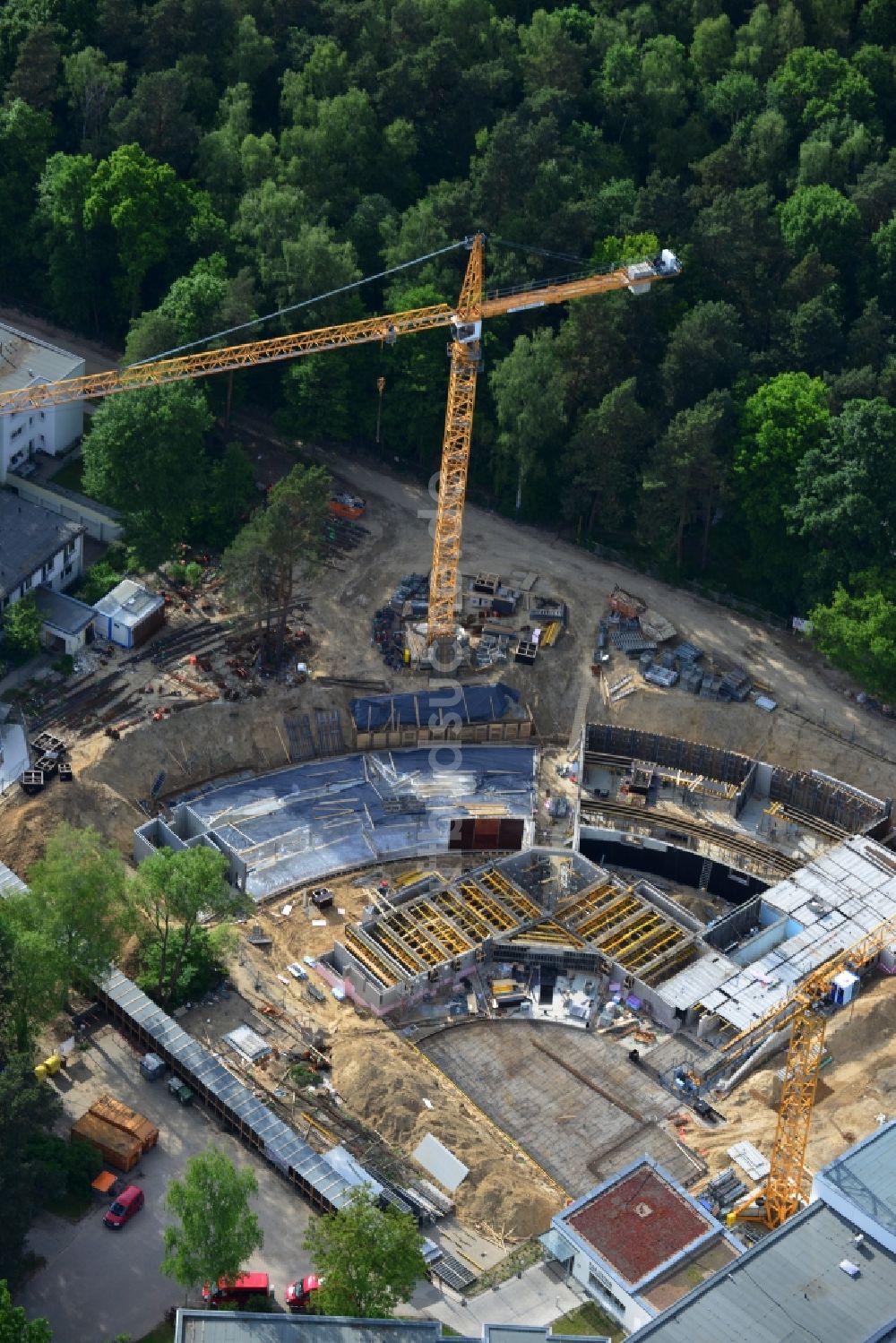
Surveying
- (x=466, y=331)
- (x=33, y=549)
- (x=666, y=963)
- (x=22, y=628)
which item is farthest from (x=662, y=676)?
(x=33, y=549)

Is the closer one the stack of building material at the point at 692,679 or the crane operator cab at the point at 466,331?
the crane operator cab at the point at 466,331

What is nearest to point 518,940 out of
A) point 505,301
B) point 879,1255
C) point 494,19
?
point 879,1255

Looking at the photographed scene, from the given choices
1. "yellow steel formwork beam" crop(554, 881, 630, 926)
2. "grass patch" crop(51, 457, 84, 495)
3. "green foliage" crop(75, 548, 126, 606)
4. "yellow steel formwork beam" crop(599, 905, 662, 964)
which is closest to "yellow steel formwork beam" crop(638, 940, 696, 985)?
"yellow steel formwork beam" crop(599, 905, 662, 964)

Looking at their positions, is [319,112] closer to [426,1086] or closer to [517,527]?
[517,527]

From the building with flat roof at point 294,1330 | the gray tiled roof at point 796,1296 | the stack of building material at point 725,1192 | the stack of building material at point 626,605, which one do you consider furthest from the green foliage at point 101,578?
the gray tiled roof at point 796,1296

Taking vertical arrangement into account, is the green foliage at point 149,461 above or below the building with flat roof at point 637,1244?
above

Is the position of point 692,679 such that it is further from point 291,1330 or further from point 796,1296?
point 291,1330

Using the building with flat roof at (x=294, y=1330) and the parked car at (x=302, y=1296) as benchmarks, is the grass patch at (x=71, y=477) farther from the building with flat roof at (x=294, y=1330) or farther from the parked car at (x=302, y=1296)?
the building with flat roof at (x=294, y=1330)
